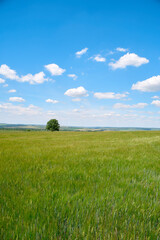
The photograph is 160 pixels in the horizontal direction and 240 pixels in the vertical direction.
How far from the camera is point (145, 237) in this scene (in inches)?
62.4

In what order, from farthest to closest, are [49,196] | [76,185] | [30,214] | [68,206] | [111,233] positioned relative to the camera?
[76,185], [49,196], [68,206], [30,214], [111,233]

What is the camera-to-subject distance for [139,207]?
214cm

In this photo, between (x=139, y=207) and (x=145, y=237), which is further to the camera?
(x=139, y=207)

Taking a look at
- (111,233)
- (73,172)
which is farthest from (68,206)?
(73,172)

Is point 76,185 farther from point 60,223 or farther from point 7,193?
point 7,193

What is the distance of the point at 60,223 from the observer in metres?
1.73

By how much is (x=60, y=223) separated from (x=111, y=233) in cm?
71

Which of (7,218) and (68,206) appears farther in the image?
(68,206)

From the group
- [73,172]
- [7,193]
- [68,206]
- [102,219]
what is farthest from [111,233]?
[73,172]

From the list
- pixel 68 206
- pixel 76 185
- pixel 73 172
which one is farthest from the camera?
pixel 73 172

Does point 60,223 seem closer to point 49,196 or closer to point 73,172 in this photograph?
point 49,196

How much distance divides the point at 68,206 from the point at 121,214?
89 centimetres

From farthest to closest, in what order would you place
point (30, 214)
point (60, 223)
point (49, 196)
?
1. point (49, 196)
2. point (30, 214)
3. point (60, 223)

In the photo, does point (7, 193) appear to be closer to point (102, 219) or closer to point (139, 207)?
point (102, 219)
